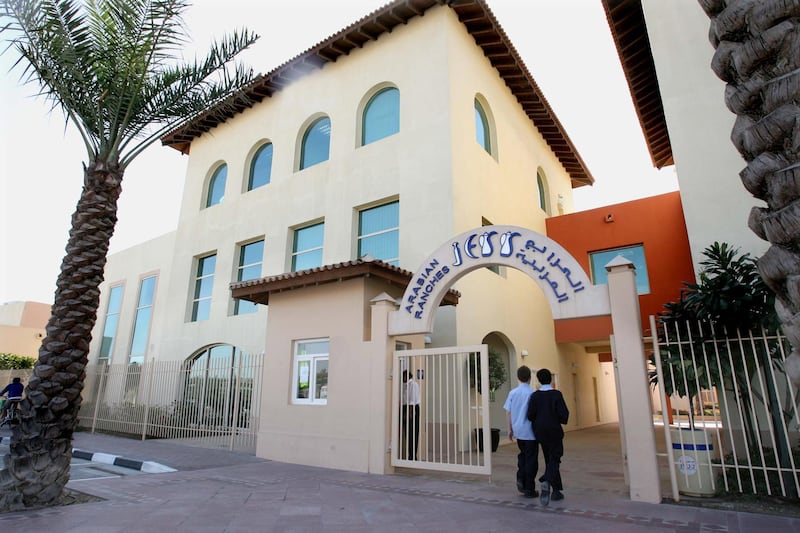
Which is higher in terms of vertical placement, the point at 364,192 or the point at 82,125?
the point at 364,192

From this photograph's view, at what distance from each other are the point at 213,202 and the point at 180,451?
10.5m

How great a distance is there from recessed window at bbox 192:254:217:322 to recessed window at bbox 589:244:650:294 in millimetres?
13042

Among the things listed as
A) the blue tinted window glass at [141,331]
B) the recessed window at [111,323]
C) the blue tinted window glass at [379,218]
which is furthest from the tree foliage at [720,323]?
the recessed window at [111,323]

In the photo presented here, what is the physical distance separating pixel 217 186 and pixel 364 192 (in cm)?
804

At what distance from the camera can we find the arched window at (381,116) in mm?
13703

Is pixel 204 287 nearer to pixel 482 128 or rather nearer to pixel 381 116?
pixel 381 116

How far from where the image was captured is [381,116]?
14.0m

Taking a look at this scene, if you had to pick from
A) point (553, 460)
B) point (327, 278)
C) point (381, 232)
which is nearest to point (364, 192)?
point (381, 232)

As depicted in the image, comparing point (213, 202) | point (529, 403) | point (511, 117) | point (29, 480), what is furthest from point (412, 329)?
point (213, 202)

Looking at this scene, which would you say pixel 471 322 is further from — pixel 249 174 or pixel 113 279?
pixel 113 279

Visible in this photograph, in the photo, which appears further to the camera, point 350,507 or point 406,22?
point 406,22

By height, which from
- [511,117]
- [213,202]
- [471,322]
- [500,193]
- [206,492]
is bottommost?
[206,492]

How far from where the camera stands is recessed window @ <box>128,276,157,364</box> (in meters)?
18.7

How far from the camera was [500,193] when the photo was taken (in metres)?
14.2
